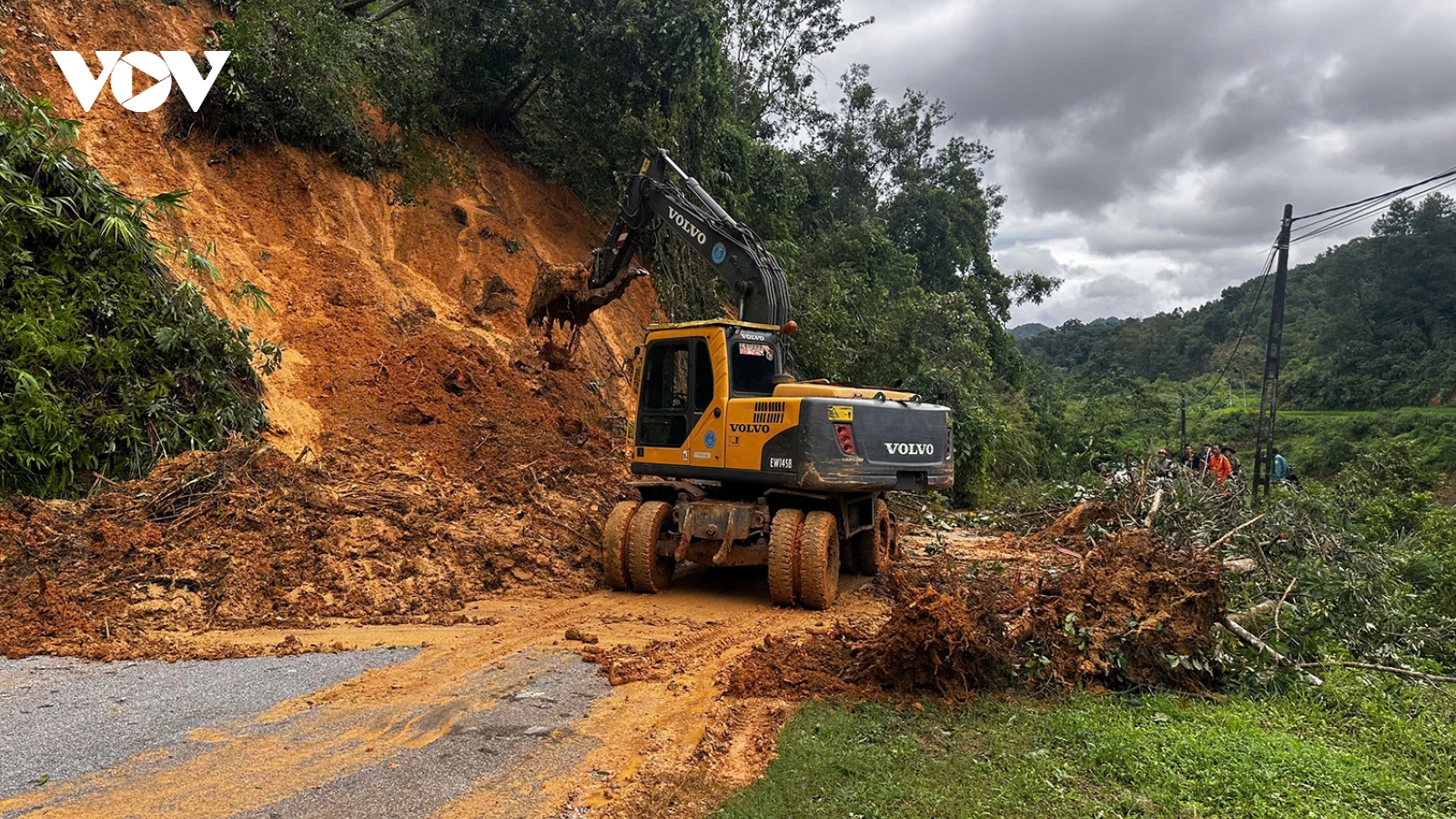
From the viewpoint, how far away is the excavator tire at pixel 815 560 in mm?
7652

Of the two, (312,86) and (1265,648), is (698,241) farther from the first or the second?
(312,86)

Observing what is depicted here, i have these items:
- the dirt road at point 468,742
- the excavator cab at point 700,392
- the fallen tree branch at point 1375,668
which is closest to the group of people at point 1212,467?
the fallen tree branch at point 1375,668

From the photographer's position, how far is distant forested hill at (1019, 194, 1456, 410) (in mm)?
44250

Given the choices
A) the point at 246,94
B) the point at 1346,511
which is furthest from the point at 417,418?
the point at 1346,511

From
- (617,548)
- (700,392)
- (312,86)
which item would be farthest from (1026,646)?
(312,86)

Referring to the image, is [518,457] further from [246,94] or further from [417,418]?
[246,94]

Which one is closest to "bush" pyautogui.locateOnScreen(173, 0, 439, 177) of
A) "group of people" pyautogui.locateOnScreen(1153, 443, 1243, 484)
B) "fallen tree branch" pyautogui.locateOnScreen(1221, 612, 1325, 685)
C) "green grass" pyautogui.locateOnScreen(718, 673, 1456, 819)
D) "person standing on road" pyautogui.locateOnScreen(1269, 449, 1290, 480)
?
"green grass" pyautogui.locateOnScreen(718, 673, 1456, 819)

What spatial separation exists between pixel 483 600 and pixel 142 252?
5.52 metres

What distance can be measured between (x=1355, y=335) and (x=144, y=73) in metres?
57.3

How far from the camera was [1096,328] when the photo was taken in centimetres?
8169

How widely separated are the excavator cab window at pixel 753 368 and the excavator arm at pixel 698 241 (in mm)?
941

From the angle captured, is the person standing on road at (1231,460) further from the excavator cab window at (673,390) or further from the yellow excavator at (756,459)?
the excavator cab window at (673,390)

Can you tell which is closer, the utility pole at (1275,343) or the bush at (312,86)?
the bush at (312,86)

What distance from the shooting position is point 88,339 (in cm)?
837
